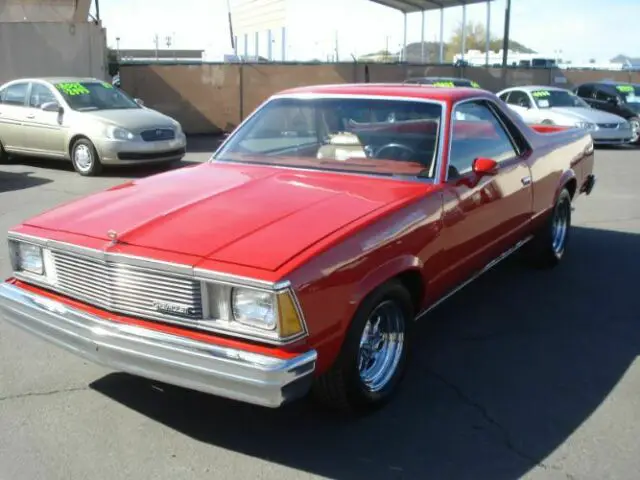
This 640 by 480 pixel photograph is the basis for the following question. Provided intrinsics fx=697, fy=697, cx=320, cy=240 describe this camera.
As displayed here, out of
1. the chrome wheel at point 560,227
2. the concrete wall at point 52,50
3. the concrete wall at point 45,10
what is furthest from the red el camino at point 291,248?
the concrete wall at point 45,10

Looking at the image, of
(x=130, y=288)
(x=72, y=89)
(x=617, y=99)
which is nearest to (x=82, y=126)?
(x=72, y=89)

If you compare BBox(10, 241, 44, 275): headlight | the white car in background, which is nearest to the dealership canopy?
the white car in background

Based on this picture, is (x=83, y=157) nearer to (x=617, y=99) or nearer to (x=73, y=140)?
(x=73, y=140)

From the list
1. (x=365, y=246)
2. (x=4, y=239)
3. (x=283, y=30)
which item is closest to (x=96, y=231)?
(x=365, y=246)

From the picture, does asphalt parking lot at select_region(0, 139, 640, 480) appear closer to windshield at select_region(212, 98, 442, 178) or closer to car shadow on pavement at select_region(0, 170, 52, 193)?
windshield at select_region(212, 98, 442, 178)

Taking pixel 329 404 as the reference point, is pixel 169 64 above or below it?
above

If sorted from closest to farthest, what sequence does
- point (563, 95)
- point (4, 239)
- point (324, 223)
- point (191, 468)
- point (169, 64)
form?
point (191, 468) → point (324, 223) → point (4, 239) → point (563, 95) → point (169, 64)

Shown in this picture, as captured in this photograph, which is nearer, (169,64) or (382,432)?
(382,432)

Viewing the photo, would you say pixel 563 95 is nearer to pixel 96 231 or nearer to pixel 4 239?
pixel 4 239

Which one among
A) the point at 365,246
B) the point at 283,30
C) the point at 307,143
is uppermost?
the point at 283,30

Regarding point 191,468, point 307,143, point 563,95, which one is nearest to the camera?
point 191,468

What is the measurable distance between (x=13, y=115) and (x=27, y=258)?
31.3 feet

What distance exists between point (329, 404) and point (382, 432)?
286mm

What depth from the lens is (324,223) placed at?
3262 mm
